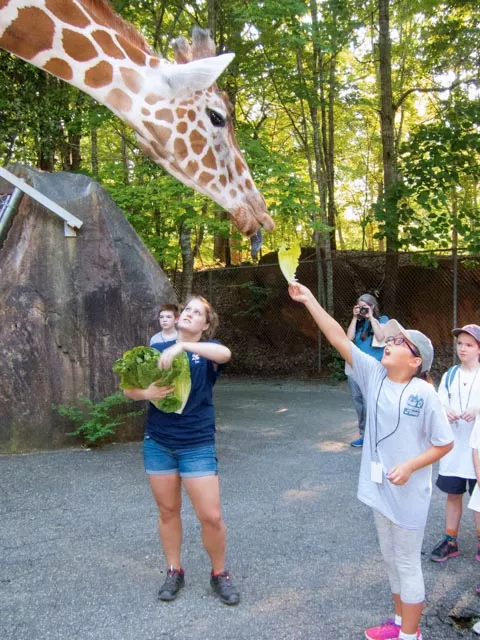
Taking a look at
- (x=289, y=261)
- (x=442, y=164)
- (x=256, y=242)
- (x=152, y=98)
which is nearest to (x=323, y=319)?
(x=289, y=261)

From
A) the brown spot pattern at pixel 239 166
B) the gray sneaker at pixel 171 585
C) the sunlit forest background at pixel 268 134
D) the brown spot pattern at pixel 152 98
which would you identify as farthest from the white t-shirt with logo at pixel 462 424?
the sunlit forest background at pixel 268 134

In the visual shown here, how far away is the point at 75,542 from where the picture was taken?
4.12 metres

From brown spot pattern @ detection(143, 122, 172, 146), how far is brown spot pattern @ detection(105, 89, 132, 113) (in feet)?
0.45

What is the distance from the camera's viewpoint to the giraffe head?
297cm

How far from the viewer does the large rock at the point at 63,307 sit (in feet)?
21.0

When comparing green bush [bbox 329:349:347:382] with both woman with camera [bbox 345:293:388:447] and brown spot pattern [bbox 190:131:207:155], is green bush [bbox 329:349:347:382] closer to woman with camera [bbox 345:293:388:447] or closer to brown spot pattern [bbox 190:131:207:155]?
woman with camera [bbox 345:293:388:447]

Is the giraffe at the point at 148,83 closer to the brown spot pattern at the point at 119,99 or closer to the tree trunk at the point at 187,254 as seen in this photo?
the brown spot pattern at the point at 119,99

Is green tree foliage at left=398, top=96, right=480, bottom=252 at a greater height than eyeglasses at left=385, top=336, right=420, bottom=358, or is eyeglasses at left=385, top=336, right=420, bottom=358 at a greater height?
green tree foliage at left=398, top=96, right=480, bottom=252

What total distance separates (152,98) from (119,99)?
173 mm

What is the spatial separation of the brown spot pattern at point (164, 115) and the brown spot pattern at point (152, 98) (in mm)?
66

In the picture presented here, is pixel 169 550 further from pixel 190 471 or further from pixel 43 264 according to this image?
pixel 43 264

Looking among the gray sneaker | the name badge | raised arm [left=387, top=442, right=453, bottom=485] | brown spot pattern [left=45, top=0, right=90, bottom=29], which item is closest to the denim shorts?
the gray sneaker

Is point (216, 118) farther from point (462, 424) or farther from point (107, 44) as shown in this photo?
point (462, 424)

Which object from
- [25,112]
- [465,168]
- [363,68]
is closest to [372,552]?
[465,168]
